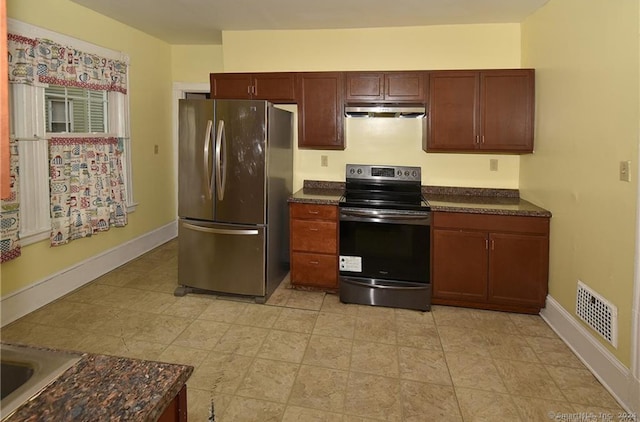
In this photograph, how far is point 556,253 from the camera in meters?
2.85

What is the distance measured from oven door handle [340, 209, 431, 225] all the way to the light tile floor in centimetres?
75

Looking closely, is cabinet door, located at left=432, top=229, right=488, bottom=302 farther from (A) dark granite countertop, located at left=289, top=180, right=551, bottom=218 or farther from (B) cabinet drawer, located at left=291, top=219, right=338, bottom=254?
(B) cabinet drawer, located at left=291, top=219, right=338, bottom=254

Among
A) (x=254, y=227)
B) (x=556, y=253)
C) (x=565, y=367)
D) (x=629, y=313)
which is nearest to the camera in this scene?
(x=629, y=313)

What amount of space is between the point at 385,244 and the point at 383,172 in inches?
36.2

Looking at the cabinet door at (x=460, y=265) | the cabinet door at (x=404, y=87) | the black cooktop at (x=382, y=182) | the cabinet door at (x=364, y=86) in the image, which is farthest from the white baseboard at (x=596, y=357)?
the cabinet door at (x=364, y=86)

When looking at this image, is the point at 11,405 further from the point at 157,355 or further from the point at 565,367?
the point at 565,367

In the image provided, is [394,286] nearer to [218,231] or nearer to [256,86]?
[218,231]

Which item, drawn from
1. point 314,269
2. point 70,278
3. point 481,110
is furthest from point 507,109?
point 70,278

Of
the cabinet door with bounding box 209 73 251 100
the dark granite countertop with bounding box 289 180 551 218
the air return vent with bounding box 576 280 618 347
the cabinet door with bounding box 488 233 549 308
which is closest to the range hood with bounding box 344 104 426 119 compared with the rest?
the dark granite countertop with bounding box 289 180 551 218

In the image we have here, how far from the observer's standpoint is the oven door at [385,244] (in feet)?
10.3

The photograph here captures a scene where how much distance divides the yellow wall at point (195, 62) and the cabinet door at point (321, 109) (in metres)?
1.73

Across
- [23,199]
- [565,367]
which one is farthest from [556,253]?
[23,199]

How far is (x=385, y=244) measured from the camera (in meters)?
3.21

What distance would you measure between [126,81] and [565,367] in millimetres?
4560
